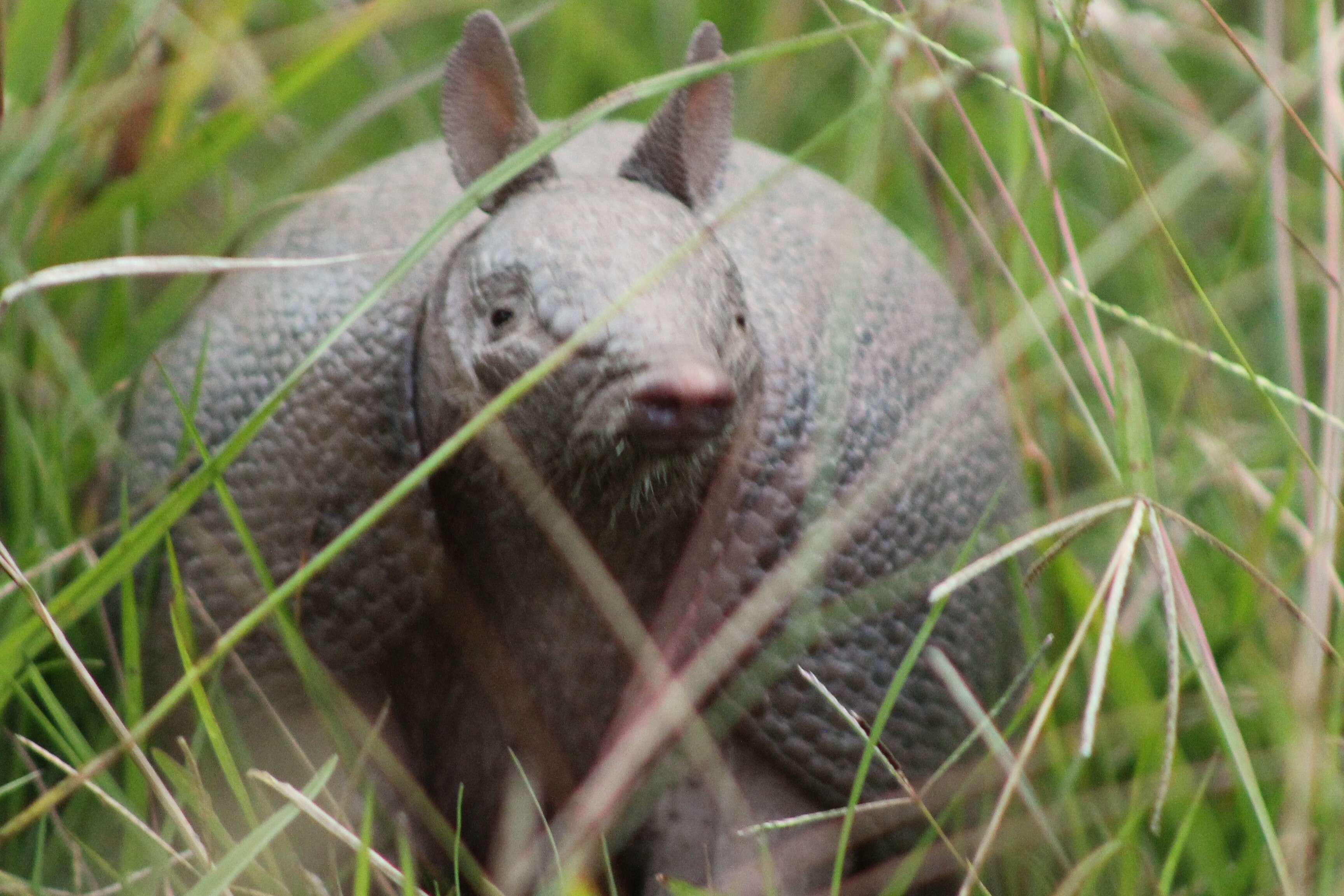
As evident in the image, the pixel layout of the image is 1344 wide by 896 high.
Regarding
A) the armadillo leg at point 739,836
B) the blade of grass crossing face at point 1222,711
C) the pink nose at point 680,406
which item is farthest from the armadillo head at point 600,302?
the blade of grass crossing face at point 1222,711

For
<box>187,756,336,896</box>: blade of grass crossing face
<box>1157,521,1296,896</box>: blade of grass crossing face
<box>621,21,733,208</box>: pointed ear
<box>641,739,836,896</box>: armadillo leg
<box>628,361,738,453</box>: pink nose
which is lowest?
<box>641,739,836,896</box>: armadillo leg

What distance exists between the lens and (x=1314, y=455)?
351 centimetres

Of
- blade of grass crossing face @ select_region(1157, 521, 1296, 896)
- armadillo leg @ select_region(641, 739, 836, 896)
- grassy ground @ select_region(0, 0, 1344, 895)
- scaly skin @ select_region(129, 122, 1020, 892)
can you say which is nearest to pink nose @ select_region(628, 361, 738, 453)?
scaly skin @ select_region(129, 122, 1020, 892)

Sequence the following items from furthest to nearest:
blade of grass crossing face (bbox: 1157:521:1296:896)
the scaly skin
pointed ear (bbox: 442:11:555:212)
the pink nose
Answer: the scaly skin
pointed ear (bbox: 442:11:555:212)
blade of grass crossing face (bbox: 1157:521:1296:896)
the pink nose

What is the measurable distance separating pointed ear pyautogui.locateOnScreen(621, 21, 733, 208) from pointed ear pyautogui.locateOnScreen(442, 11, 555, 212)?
5.7 inches

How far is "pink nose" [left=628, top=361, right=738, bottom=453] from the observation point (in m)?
1.88

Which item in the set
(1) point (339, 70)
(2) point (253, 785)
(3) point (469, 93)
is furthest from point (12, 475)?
(1) point (339, 70)

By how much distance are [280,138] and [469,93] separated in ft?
6.61

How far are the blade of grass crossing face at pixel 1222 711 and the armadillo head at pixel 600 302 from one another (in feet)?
2.13

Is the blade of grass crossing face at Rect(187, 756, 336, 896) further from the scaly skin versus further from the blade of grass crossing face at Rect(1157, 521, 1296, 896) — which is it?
the blade of grass crossing face at Rect(1157, 521, 1296, 896)

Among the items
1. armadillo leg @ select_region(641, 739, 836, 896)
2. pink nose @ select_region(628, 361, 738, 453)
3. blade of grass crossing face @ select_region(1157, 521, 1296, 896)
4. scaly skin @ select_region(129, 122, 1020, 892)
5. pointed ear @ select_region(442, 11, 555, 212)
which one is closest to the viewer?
pink nose @ select_region(628, 361, 738, 453)

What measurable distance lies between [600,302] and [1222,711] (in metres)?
0.98

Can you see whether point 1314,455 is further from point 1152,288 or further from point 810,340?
point 810,340

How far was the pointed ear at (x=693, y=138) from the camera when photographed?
2.28m
